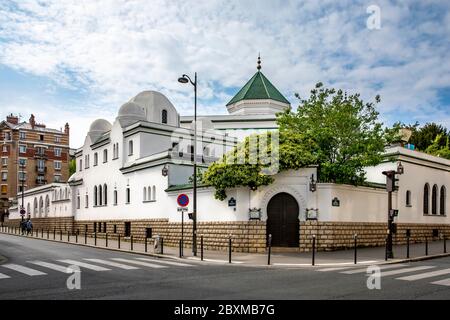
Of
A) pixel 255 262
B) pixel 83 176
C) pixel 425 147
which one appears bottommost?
pixel 255 262

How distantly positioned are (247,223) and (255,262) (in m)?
4.63

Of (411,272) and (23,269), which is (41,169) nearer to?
(23,269)

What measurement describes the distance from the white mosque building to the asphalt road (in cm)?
632

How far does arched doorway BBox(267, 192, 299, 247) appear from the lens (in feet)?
72.3

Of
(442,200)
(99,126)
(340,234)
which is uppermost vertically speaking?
(99,126)

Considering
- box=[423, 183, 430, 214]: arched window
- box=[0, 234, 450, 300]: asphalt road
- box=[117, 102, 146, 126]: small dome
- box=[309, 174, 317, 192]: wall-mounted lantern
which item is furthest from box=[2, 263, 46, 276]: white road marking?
box=[423, 183, 430, 214]: arched window

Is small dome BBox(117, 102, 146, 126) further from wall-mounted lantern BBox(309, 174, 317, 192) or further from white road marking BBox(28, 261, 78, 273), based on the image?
white road marking BBox(28, 261, 78, 273)

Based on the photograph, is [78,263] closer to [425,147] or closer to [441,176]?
[441,176]

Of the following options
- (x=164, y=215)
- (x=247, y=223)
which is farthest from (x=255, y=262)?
(x=164, y=215)

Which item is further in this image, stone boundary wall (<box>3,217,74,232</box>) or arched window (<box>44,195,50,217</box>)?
arched window (<box>44,195,50,217</box>)

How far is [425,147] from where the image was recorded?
2093 inches

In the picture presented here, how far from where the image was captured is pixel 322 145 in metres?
25.1

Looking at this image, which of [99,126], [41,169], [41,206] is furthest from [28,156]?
[99,126]

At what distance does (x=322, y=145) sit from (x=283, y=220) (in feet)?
17.4
